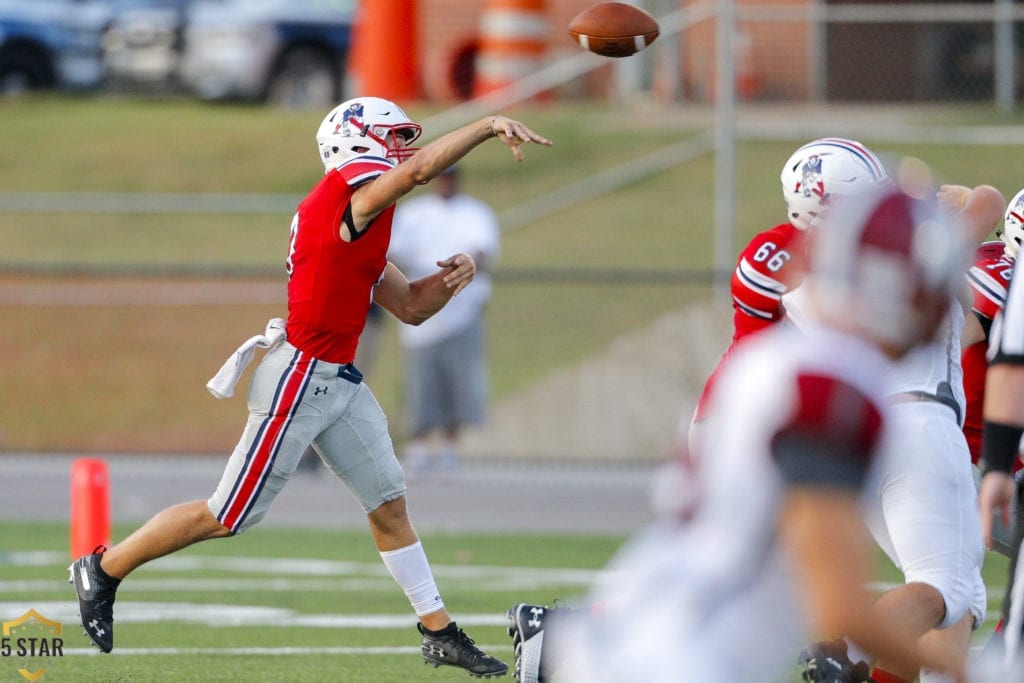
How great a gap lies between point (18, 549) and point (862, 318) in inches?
315

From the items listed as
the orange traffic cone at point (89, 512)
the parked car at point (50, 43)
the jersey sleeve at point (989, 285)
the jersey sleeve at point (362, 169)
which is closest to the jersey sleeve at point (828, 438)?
the jersey sleeve at point (989, 285)

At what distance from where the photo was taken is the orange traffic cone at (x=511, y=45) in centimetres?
1964

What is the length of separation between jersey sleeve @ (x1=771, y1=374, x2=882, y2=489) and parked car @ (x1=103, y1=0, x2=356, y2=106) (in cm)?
1907

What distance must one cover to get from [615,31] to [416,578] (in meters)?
2.16

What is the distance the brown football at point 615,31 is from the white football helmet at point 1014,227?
1502 mm

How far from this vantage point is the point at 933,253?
3.11 meters

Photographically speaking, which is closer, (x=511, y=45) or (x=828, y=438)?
(x=828, y=438)

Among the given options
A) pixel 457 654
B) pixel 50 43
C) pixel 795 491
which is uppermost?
pixel 795 491

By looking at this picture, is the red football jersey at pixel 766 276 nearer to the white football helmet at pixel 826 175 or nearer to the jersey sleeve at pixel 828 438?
the white football helmet at pixel 826 175

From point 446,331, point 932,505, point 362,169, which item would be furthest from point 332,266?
point 446,331

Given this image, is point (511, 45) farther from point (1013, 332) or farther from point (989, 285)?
point (1013, 332)

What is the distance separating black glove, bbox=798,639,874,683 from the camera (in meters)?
5.53

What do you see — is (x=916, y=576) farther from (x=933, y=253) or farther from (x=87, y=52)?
(x=87, y=52)

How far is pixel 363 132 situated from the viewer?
242 inches
